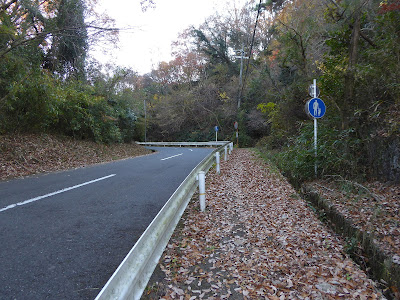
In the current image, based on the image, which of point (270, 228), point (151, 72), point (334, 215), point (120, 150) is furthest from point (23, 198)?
point (151, 72)

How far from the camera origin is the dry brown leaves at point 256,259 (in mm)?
3141

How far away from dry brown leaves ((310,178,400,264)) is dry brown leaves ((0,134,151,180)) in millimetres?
10301

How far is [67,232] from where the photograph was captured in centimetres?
418

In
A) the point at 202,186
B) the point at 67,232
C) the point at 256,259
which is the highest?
the point at 202,186

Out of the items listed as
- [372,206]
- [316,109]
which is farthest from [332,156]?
[372,206]

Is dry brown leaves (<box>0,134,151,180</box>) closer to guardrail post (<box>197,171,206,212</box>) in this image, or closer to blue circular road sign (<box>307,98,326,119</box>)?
guardrail post (<box>197,171,206,212</box>)

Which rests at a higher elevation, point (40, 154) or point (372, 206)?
point (40, 154)

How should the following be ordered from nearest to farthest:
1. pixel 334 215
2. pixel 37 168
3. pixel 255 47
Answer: pixel 334 215
pixel 37 168
pixel 255 47

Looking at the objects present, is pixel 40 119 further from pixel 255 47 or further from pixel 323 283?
pixel 255 47

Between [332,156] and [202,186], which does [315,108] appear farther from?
[202,186]

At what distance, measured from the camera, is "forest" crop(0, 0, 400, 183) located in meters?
7.46

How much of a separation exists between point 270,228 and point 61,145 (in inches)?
529

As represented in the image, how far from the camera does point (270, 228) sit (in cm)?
523

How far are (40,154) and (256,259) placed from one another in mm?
11773
